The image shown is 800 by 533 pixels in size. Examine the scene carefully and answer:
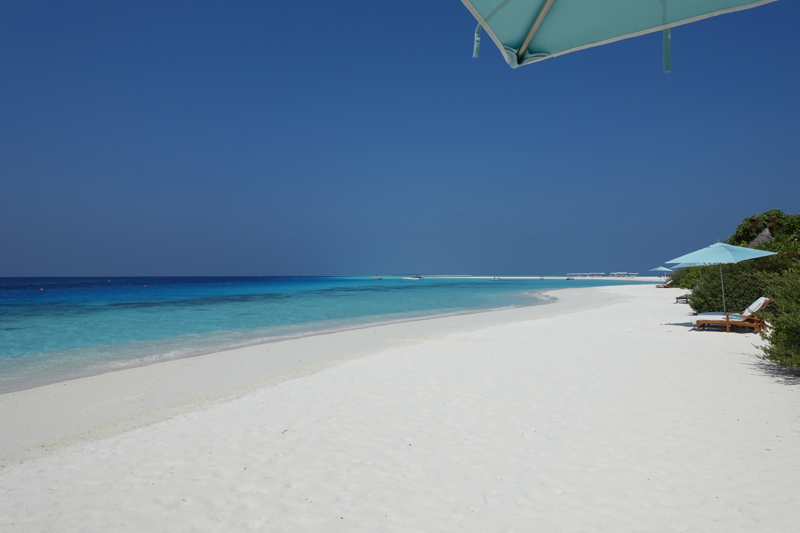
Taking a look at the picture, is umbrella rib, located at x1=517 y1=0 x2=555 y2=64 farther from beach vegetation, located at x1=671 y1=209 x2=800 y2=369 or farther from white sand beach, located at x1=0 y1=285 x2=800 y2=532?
beach vegetation, located at x1=671 y1=209 x2=800 y2=369

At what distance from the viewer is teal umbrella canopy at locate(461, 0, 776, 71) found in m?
2.16

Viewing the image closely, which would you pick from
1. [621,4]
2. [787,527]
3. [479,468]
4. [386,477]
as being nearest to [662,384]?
[787,527]

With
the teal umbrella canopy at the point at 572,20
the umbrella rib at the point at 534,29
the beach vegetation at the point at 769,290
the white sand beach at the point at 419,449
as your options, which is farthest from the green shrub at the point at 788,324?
the umbrella rib at the point at 534,29

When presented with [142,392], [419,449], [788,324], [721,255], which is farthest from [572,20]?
[721,255]

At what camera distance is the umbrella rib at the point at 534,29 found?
Answer: 7.49 ft

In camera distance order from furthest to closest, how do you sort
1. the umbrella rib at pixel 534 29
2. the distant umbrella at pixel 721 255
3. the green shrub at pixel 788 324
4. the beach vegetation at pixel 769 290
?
the distant umbrella at pixel 721 255 → the beach vegetation at pixel 769 290 → the green shrub at pixel 788 324 → the umbrella rib at pixel 534 29

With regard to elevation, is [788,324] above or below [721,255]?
below

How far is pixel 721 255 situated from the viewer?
1007cm

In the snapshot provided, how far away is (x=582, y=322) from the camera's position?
12555 millimetres

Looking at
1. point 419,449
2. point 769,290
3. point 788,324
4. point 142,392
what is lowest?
point 142,392

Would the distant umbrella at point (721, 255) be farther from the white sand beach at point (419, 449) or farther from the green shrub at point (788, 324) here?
the green shrub at point (788, 324)

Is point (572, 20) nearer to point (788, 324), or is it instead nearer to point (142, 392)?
point (788, 324)

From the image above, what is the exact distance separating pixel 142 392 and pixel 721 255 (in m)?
13.0

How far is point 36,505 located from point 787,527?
4953 mm
